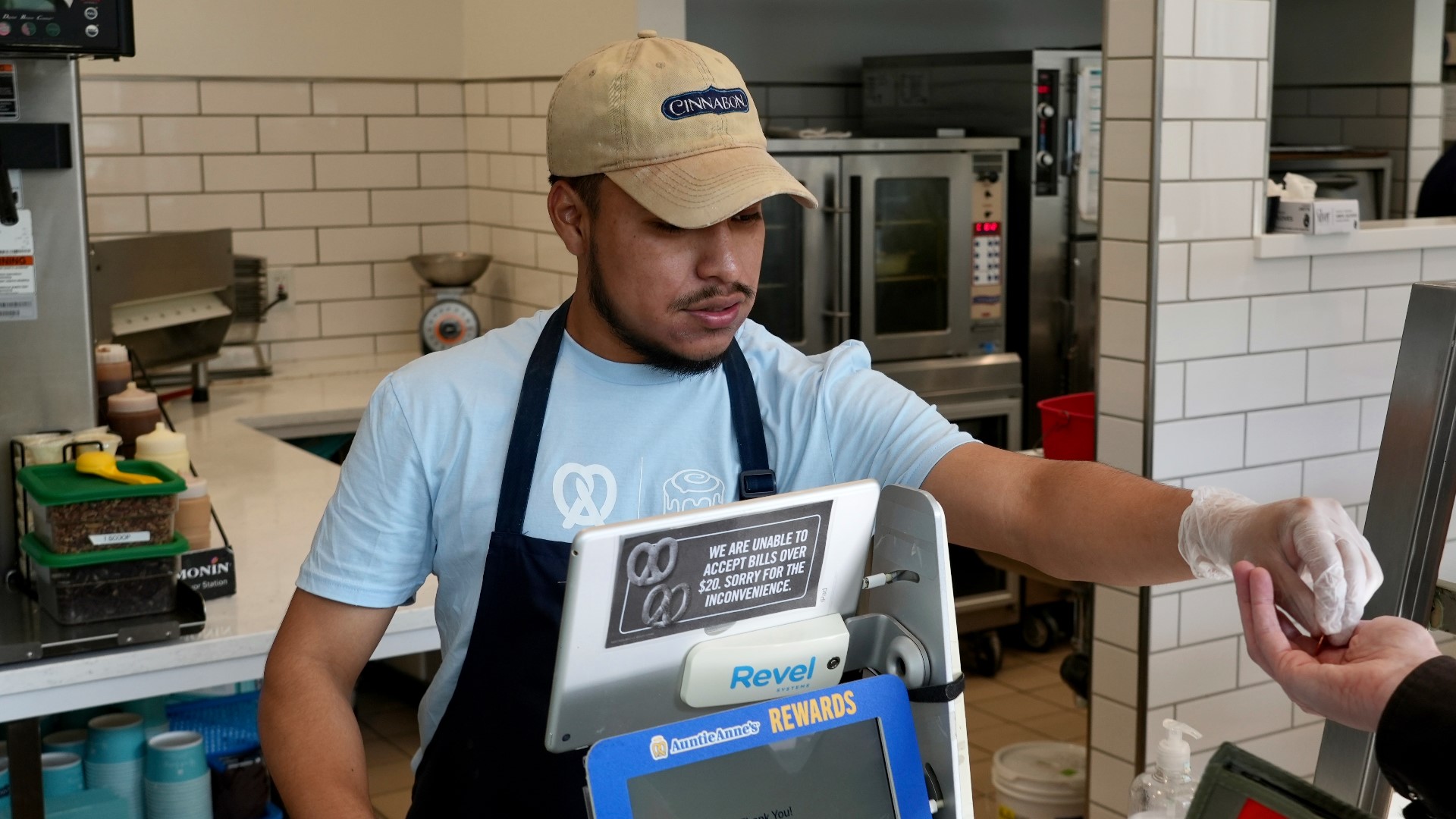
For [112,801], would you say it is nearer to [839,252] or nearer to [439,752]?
[439,752]

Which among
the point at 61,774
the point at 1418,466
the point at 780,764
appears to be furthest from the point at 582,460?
the point at 61,774

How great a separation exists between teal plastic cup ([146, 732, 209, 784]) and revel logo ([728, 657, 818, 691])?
5.21 ft

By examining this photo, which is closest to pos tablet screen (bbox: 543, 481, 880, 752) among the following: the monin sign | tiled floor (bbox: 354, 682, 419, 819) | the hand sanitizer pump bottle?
the hand sanitizer pump bottle

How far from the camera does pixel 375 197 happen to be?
4719mm

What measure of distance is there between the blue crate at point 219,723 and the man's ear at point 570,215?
1365mm

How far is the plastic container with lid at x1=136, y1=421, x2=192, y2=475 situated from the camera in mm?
2502

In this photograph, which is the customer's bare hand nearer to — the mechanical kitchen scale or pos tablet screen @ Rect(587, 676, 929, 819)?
pos tablet screen @ Rect(587, 676, 929, 819)

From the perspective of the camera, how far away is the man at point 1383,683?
104cm

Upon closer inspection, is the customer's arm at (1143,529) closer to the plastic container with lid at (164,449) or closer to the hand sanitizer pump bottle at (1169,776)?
the hand sanitizer pump bottle at (1169,776)

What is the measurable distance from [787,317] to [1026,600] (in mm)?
1317

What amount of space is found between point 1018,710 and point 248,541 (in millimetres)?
2554

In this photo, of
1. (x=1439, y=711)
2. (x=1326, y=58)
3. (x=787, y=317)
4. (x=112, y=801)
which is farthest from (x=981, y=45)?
(x=1439, y=711)

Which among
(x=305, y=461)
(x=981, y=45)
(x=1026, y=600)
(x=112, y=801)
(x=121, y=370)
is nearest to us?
(x=112, y=801)

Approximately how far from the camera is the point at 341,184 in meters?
4.66
